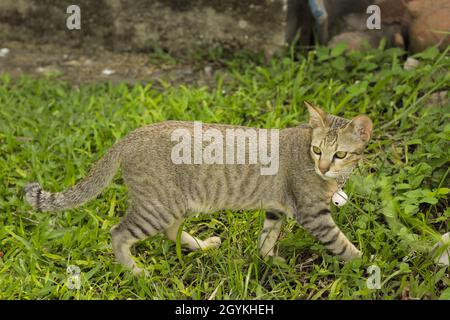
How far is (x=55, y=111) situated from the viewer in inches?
252

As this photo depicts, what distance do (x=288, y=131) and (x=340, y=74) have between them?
2013 millimetres

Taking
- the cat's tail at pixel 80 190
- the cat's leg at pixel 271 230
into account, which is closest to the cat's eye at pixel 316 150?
the cat's leg at pixel 271 230

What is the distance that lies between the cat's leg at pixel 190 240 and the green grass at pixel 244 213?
67 mm

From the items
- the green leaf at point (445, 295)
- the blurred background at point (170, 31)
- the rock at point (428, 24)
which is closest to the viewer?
the green leaf at point (445, 295)

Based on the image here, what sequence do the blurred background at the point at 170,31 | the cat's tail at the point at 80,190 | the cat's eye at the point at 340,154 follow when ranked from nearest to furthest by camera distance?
the cat's eye at the point at 340,154 → the cat's tail at the point at 80,190 → the blurred background at the point at 170,31

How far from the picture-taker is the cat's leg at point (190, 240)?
4.80 meters

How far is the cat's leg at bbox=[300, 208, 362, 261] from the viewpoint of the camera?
14.3 ft

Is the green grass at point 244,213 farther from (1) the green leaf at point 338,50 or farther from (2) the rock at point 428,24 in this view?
(2) the rock at point 428,24

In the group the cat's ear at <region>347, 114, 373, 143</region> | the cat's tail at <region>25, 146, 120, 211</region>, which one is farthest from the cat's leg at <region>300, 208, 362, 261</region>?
the cat's tail at <region>25, 146, 120, 211</region>

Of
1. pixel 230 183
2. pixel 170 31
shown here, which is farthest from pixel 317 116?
pixel 170 31

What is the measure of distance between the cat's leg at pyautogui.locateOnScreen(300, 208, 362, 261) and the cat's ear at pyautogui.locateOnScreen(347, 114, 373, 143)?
21.8 inches
